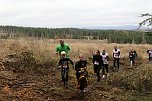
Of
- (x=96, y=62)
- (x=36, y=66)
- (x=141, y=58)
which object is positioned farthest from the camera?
(x=141, y=58)

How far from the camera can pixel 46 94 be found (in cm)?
1504

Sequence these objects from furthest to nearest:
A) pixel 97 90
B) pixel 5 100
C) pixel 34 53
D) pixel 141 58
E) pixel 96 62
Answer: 1. pixel 141 58
2. pixel 34 53
3. pixel 96 62
4. pixel 97 90
5. pixel 5 100

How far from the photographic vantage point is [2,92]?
14500mm

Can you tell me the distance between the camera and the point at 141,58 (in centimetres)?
4256

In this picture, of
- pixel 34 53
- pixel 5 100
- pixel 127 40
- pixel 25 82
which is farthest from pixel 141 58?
pixel 127 40

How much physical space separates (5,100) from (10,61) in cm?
746

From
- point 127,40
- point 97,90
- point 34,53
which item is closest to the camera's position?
point 97,90

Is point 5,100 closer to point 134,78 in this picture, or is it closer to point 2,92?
point 2,92

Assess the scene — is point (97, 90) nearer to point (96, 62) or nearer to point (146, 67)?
point (146, 67)

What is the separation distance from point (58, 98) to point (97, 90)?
2.51 m

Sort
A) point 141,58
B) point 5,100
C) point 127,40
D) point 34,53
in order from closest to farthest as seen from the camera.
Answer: point 5,100 < point 34,53 < point 141,58 < point 127,40

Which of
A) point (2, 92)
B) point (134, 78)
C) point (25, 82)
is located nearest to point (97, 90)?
point (134, 78)

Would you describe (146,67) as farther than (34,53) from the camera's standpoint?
No

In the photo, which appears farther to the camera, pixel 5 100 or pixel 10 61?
pixel 10 61
